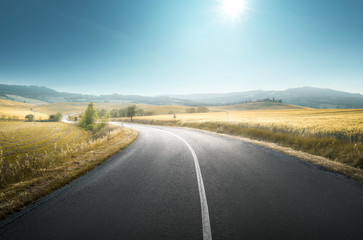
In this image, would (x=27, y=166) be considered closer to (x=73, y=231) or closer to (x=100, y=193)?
(x=100, y=193)

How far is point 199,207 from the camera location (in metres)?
3.48

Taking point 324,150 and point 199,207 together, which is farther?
point 324,150

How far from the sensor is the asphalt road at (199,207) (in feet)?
9.12

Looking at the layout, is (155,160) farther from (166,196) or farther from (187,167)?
(166,196)

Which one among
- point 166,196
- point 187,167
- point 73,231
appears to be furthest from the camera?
point 187,167

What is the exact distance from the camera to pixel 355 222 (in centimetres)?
297

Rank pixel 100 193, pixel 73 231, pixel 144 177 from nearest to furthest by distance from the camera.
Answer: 1. pixel 73 231
2. pixel 100 193
3. pixel 144 177

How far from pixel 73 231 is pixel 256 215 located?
368 cm

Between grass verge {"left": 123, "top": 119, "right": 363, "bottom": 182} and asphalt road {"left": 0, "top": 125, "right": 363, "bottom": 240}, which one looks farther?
grass verge {"left": 123, "top": 119, "right": 363, "bottom": 182}

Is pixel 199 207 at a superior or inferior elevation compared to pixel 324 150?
superior

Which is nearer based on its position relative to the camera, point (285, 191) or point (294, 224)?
point (294, 224)

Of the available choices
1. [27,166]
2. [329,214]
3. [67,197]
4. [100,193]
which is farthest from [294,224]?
[27,166]

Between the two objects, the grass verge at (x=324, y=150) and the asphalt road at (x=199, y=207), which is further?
the grass verge at (x=324, y=150)

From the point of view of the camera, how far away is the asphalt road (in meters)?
2.78
